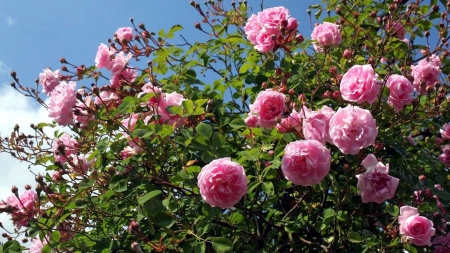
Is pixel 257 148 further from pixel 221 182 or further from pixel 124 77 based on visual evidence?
pixel 124 77

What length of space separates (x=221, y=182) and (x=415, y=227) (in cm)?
81

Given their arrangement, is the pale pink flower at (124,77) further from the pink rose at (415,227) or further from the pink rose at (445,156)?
the pink rose at (445,156)

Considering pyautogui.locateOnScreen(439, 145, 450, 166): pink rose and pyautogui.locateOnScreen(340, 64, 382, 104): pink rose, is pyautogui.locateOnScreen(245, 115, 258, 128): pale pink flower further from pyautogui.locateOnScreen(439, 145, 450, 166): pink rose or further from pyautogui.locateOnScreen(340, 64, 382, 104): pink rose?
pyautogui.locateOnScreen(439, 145, 450, 166): pink rose

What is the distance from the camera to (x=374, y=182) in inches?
71.2

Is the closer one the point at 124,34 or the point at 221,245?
the point at 221,245

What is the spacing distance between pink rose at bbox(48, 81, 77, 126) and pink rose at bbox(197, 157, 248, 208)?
0.79 metres

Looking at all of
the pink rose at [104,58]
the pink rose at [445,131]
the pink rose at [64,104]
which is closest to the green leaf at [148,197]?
the pink rose at [64,104]

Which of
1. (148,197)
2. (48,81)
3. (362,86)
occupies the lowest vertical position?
(148,197)

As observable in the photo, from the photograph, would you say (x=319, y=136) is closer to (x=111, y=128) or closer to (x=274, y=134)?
(x=274, y=134)

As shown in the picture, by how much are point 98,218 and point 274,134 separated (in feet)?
3.53

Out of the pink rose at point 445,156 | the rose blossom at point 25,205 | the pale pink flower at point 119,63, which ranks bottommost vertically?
the pink rose at point 445,156

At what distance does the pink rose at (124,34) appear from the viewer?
2613 millimetres

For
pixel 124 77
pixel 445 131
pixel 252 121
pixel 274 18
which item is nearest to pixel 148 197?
pixel 252 121

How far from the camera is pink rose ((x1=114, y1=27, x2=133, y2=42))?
2.61 metres
